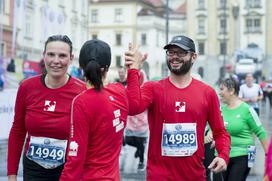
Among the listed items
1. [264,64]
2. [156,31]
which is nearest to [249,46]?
[264,64]

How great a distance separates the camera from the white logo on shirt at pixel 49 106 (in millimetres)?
4551

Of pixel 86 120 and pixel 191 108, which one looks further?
pixel 191 108

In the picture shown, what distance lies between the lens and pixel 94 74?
3930 mm

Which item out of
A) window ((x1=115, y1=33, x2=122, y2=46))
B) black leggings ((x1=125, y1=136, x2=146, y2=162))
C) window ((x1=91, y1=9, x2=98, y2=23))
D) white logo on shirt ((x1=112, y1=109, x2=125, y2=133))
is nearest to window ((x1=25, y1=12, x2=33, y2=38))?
black leggings ((x1=125, y1=136, x2=146, y2=162))

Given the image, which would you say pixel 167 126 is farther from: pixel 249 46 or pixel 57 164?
pixel 249 46

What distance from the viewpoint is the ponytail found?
12.8 feet

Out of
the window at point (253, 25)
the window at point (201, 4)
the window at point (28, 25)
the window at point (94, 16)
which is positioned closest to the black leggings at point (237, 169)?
the window at point (28, 25)

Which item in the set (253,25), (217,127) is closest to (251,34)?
(253,25)

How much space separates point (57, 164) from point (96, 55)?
108 cm

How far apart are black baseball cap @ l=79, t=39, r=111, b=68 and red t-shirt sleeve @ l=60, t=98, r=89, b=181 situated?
300mm

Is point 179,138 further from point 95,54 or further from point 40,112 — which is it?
point 95,54

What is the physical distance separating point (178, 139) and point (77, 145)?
1.25 meters

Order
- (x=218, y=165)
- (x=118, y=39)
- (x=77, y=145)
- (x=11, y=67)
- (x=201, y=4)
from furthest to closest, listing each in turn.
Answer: (x=201, y=4)
(x=118, y=39)
(x=11, y=67)
(x=218, y=165)
(x=77, y=145)

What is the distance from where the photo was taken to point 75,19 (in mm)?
58594
